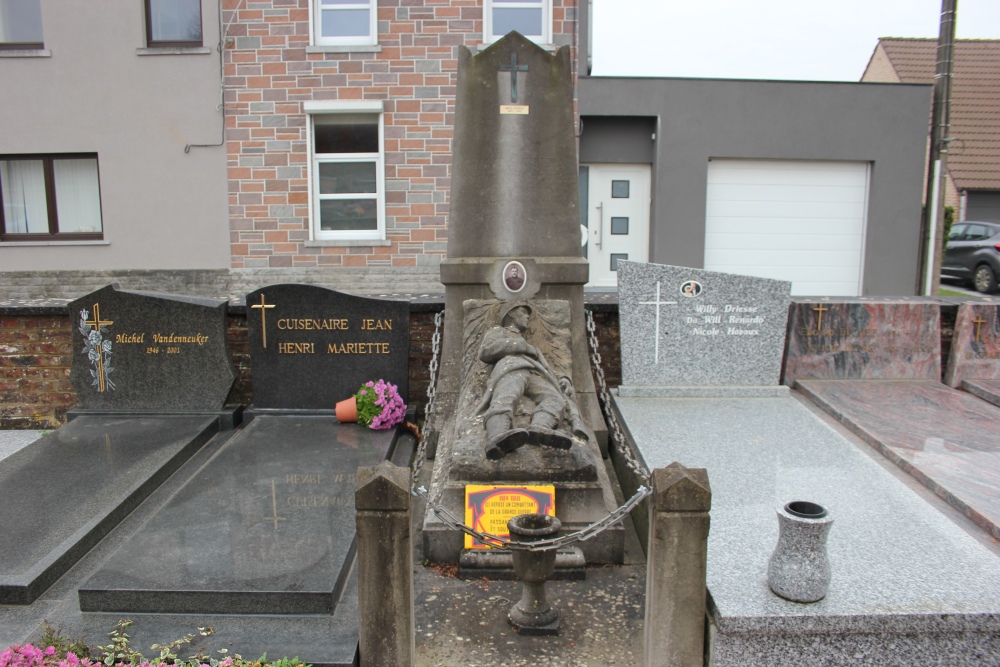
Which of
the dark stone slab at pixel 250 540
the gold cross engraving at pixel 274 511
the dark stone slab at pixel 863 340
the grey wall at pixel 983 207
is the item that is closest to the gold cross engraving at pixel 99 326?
the dark stone slab at pixel 250 540

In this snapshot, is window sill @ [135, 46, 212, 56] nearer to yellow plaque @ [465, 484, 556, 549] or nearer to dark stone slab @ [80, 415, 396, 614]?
dark stone slab @ [80, 415, 396, 614]

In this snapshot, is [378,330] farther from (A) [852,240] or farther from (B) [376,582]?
(A) [852,240]

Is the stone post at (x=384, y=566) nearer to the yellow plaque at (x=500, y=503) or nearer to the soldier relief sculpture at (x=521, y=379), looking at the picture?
the yellow plaque at (x=500, y=503)

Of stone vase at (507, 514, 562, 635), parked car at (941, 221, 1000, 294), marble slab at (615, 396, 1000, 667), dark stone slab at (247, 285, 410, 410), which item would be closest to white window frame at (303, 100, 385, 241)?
dark stone slab at (247, 285, 410, 410)

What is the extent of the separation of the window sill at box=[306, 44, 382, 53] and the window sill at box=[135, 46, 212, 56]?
60.3 inches

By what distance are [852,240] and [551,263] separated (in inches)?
362

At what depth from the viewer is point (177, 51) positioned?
1097 cm

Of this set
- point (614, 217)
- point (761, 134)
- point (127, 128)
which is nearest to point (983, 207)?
point (761, 134)

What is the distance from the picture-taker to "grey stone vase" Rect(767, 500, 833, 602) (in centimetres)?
301

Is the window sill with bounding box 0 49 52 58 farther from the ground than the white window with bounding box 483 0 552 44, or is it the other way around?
the white window with bounding box 483 0 552 44

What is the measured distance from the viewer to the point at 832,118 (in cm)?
1231

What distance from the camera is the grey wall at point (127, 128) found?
11070 millimetres

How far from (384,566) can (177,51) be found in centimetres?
1040

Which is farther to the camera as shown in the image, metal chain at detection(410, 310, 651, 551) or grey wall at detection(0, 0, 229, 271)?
grey wall at detection(0, 0, 229, 271)
